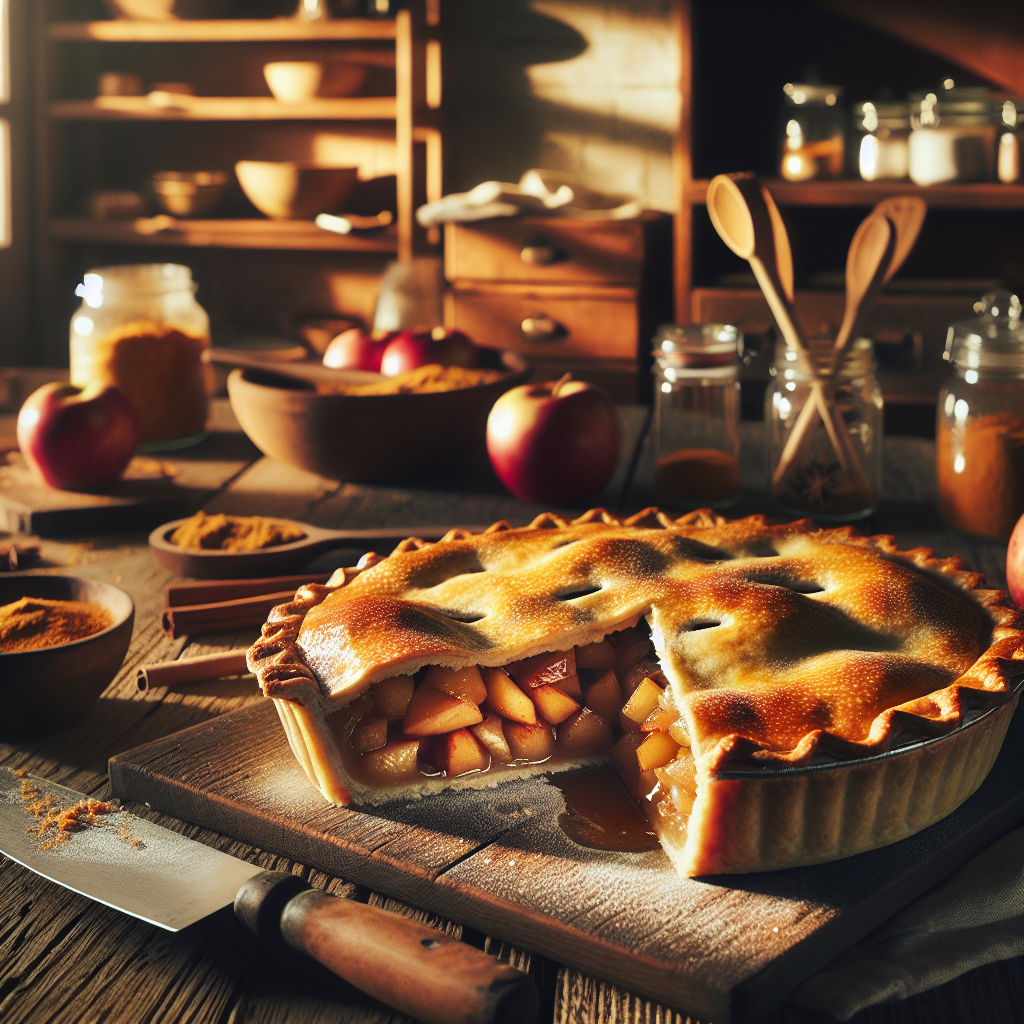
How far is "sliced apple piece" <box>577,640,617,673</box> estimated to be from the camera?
1.24m

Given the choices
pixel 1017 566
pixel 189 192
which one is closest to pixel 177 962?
pixel 1017 566

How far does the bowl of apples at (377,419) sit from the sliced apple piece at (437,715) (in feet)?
2.63

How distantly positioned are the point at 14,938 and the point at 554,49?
14.0ft

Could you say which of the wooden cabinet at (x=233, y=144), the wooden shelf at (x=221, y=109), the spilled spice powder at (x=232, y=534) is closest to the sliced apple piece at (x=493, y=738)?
the spilled spice powder at (x=232, y=534)

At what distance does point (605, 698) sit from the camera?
123 centimetres

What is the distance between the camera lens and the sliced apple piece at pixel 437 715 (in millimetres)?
1120

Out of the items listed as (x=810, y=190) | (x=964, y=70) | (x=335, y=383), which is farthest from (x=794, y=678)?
(x=964, y=70)

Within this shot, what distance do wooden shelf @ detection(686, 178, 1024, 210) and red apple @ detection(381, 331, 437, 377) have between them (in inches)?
69.6

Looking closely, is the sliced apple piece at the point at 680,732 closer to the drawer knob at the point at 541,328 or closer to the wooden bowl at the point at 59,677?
the wooden bowl at the point at 59,677

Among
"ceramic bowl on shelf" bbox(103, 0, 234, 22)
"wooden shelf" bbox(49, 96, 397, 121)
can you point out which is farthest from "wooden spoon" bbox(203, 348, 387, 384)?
"ceramic bowl on shelf" bbox(103, 0, 234, 22)

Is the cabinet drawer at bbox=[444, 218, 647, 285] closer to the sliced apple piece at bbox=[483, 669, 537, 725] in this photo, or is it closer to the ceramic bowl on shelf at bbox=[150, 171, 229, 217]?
the ceramic bowl on shelf at bbox=[150, 171, 229, 217]

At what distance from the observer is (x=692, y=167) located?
12.1 feet

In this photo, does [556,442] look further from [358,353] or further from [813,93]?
[813,93]

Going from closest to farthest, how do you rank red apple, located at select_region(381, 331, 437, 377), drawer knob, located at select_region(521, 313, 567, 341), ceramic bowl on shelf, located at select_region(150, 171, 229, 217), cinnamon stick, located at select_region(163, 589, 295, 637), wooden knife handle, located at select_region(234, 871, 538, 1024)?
wooden knife handle, located at select_region(234, 871, 538, 1024)
cinnamon stick, located at select_region(163, 589, 295, 637)
red apple, located at select_region(381, 331, 437, 377)
drawer knob, located at select_region(521, 313, 567, 341)
ceramic bowl on shelf, located at select_region(150, 171, 229, 217)
